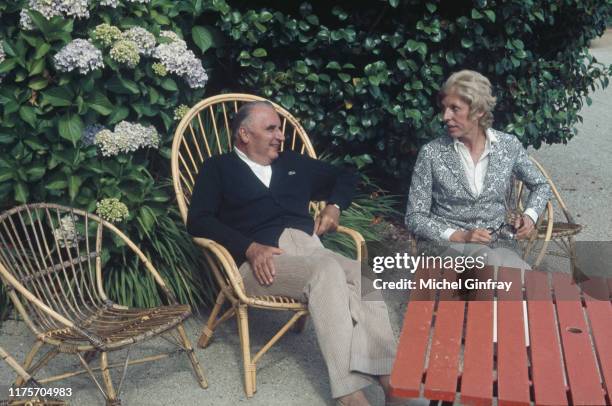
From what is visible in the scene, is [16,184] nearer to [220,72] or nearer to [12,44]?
[12,44]

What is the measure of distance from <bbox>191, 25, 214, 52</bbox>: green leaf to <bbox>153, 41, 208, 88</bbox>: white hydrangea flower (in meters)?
0.21

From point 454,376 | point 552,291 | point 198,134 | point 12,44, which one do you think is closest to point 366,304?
point 552,291

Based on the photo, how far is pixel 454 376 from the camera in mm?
2732

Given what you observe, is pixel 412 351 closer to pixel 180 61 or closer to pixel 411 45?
pixel 180 61

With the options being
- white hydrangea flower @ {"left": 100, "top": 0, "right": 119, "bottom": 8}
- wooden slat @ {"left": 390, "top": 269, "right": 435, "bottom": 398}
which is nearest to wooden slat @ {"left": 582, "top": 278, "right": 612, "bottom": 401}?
wooden slat @ {"left": 390, "top": 269, "right": 435, "bottom": 398}

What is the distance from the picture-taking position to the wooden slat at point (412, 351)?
271 centimetres

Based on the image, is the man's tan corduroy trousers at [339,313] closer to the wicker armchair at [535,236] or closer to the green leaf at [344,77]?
the wicker armchair at [535,236]

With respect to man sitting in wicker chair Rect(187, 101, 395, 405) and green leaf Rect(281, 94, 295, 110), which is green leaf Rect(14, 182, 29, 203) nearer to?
man sitting in wicker chair Rect(187, 101, 395, 405)

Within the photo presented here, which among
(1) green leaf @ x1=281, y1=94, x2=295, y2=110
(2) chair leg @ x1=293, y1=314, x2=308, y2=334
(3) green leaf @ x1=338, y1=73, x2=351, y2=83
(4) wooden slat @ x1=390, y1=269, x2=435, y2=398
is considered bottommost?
(2) chair leg @ x1=293, y1=314, x2=308, y2=334

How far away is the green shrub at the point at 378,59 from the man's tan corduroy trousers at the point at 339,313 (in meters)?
1.49

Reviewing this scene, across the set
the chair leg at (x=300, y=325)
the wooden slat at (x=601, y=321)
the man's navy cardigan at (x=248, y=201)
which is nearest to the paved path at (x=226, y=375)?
the chair leg at (x=300, y=325)

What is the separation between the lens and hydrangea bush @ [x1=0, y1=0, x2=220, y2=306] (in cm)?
419

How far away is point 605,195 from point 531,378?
14.1 ft

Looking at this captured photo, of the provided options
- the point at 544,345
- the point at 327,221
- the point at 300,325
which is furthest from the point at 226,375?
the point at 544,345
